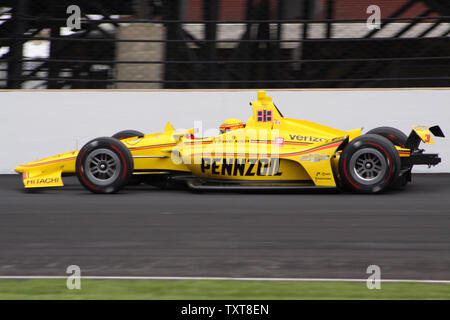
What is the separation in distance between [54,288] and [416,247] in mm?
3028

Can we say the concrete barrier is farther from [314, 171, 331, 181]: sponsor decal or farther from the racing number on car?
[314, 171, 331, 181]: sponsor decal

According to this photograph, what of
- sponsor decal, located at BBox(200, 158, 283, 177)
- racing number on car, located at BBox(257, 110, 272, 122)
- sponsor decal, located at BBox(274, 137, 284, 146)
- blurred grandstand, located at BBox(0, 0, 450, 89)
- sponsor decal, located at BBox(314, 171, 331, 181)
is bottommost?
sponsor decal, located at BBox(314, 171, 331, 181)

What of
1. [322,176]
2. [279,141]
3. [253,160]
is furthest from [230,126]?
[322,176]

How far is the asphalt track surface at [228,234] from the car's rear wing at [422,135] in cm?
67

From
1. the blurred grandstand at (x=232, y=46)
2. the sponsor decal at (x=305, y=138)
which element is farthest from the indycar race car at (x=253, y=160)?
the blurred grandstand at (x=232, y=46)

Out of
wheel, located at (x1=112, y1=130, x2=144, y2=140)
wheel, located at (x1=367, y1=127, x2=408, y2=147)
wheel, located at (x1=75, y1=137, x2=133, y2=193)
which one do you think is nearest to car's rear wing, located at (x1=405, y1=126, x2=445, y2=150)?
wheel, located at (x1=367, y1=127, x2=408, y2=147)

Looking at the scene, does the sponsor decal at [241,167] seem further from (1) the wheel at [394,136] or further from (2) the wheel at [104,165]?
(1) the wheel at [394,136]

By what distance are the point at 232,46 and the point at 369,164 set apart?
4.84 m

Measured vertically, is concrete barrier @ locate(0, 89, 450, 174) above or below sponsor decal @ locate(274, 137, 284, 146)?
above

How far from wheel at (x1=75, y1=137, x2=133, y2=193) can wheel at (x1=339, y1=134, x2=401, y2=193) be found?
279 cm

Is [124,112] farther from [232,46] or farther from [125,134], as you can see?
[232,46]

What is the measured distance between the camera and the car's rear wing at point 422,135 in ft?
29.7

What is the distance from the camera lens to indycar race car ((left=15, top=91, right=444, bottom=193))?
28.6ft

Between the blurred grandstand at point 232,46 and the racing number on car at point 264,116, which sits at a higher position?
the blurred grandstand at point 232,46
